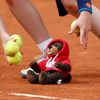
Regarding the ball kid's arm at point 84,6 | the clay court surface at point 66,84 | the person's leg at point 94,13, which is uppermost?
the ball kid's arm at point 84,6

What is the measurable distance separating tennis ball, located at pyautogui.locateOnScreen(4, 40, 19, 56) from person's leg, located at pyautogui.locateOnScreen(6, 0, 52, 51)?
561mm

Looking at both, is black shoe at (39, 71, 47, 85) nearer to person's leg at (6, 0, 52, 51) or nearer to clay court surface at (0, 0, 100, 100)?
clay court surface at (0, 0, 100, 100)

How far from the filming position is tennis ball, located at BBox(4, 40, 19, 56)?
402 centimetres

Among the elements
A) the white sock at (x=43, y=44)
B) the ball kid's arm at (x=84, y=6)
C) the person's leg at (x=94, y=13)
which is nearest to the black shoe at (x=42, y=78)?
the white sock at (x=43, y=44)

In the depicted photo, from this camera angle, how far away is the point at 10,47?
158 inches

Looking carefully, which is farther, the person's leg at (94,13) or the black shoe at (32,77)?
the person's leg at (94,13)

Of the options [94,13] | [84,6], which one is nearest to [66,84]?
[94,13]

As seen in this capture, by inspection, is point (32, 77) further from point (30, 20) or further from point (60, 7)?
point (60, 7)

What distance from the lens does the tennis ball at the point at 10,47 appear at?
13.2ft

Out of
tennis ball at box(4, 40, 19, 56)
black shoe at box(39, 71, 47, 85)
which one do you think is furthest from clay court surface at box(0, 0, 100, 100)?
tennis ball at box(4, 40, 19, 56)

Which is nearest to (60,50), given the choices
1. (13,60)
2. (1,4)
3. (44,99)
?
(13,60)

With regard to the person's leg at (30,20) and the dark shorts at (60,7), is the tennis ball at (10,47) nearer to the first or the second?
the person's leg at (30,20)

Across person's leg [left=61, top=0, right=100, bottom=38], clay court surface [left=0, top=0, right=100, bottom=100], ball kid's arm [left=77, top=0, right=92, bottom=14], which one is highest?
ball kid's arm [left=77, top=0, right=92, bottom=14]

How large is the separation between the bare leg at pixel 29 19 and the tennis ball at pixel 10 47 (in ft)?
1.85
